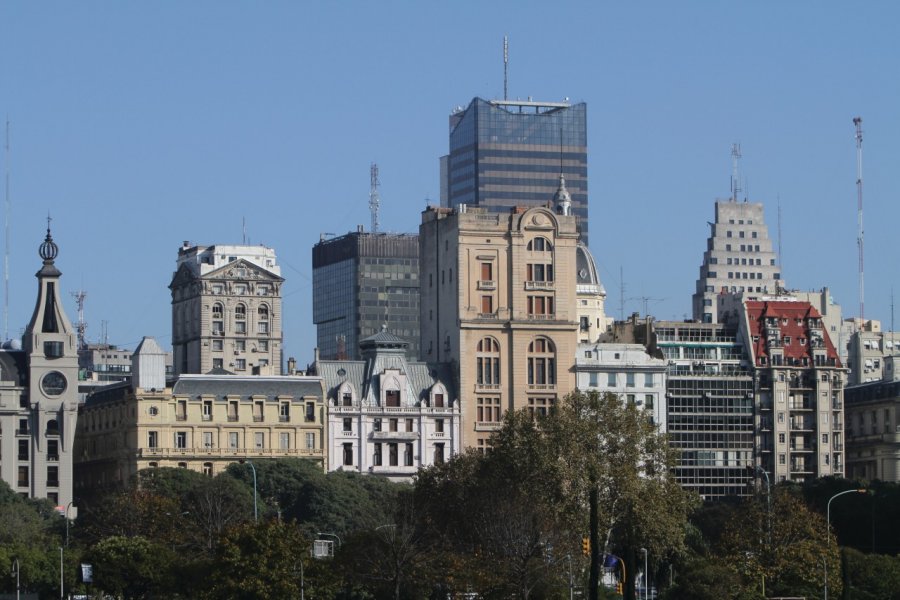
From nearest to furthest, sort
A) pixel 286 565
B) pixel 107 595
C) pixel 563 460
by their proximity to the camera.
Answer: pixel 286 565, pixel 107 595, pixel 563 460

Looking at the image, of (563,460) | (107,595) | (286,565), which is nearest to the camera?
(286,565)

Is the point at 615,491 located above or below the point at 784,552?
above

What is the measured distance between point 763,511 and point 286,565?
44409 mm

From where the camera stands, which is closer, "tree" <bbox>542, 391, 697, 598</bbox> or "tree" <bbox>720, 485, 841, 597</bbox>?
"tree" <bbox>720, 485, 841, 597</bbox>

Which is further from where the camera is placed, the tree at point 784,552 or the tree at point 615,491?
the tree at point 615,491

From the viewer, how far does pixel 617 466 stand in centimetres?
19850

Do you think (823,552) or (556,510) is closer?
(823,552)

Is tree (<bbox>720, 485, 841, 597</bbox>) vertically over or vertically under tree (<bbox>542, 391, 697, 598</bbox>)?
under

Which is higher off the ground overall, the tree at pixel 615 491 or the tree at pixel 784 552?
the tree at pixel 615 491

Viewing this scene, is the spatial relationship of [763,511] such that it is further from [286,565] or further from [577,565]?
[286,565]

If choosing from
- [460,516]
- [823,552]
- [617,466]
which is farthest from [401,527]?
[823,552]

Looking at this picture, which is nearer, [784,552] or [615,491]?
[784,552]

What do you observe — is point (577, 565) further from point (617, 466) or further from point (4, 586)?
point (4, 586)

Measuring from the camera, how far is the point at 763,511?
19612 centimetres
